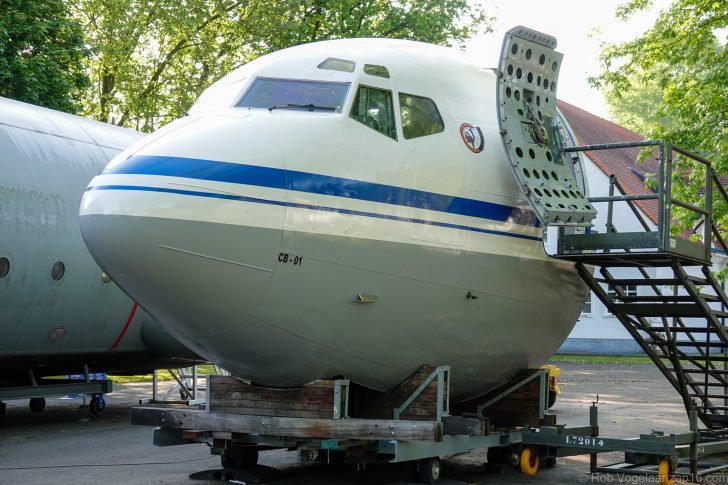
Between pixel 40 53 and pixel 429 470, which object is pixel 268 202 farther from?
pixel 40 53

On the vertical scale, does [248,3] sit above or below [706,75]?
above

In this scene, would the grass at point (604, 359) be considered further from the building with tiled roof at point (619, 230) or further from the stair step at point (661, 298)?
the stair step at point (661, 298)

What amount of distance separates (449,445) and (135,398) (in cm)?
1171

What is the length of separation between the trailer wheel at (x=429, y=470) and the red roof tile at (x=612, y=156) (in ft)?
87.5

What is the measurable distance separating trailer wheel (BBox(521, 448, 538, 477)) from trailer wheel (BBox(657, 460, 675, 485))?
136 cm

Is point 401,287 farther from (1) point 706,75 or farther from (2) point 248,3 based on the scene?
(2) point 248,3

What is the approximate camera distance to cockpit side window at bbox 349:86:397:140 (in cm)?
881

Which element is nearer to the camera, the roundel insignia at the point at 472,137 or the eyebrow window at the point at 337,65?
the eyebrow window at the point at 337,65

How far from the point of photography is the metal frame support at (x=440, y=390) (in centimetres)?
900

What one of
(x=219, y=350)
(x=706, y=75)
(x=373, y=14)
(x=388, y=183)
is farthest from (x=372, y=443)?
(x=373, y=14)

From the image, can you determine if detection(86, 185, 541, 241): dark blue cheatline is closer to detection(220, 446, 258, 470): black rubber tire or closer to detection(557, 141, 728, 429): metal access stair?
detection(557, 141, 728, 429): metal access stair

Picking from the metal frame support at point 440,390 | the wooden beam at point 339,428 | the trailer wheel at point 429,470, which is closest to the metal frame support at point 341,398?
the wooden beam at point 339,428

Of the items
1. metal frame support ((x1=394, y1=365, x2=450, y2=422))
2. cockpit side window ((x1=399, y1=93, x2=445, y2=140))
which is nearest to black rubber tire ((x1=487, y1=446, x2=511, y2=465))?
metal frame support ((x1=394, y1=365, x2=450, y2=422))

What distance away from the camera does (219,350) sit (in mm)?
8383
